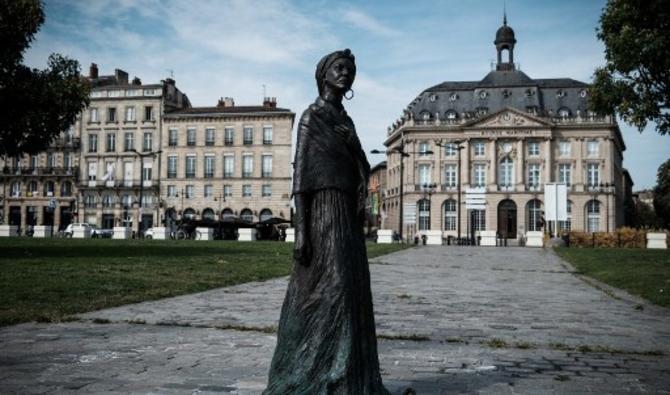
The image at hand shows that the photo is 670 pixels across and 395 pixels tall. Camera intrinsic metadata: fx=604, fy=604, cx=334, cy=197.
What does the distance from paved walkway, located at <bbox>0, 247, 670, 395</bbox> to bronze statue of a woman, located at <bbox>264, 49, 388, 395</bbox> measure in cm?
86

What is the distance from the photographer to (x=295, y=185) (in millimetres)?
3682

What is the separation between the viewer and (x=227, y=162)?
66.5 meters

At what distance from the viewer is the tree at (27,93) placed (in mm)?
19016

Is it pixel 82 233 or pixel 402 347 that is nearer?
pixel 402 347

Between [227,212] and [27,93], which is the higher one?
[27,93]

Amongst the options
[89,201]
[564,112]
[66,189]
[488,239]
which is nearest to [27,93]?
[488,239]

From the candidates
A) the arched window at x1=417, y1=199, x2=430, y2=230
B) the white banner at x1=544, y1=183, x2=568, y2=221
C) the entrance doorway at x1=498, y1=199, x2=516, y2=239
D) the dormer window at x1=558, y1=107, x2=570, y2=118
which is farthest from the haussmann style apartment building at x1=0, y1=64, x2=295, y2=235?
the white banner at x1=544, y1=183, x2=568, y2=221

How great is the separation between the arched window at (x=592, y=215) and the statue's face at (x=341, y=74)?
70535 mm

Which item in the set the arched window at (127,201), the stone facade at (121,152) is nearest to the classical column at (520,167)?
the stone facade at (121,152)

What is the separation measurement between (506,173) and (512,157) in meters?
1.98

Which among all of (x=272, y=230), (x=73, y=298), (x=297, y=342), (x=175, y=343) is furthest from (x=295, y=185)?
(x=272, y=230)

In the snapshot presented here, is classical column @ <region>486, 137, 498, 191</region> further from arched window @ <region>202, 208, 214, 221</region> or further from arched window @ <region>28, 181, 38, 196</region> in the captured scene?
arched window @ <region>28, 181, 38, 196</region>

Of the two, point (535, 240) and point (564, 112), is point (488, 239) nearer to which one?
point (535, 240)

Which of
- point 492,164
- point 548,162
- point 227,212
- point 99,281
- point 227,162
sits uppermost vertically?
point 548,162
